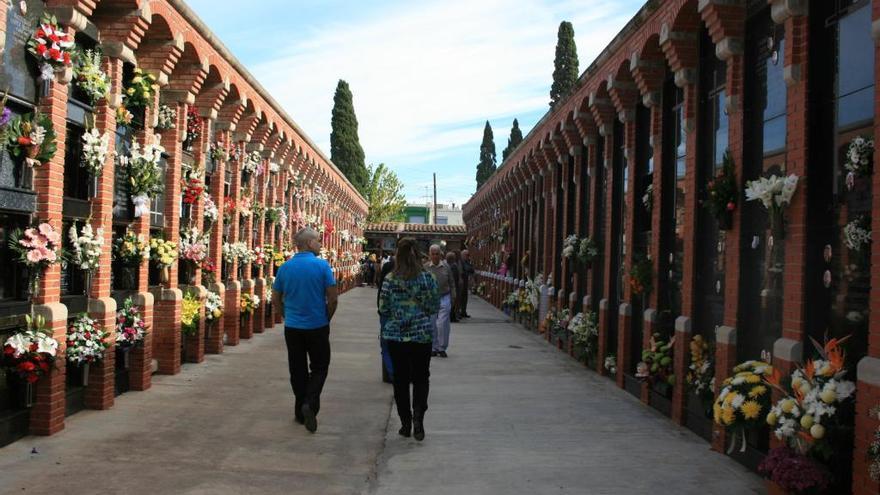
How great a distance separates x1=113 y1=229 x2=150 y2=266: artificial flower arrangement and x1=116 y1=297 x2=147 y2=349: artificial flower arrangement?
473 mm

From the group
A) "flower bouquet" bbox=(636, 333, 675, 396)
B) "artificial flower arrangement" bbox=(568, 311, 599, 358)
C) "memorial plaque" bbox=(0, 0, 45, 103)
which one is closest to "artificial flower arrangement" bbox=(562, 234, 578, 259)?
"artificial flower arrangement" bbox=(568, 311, 599, 358)

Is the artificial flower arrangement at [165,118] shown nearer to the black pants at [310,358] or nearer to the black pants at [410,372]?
the black pants at [310,358]

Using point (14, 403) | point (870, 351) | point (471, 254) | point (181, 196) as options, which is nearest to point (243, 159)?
point (181, 196)

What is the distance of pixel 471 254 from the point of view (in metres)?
39.1

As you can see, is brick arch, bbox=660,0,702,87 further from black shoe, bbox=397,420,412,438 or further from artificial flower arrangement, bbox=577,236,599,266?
black shoe, bbox=397,420,412,438

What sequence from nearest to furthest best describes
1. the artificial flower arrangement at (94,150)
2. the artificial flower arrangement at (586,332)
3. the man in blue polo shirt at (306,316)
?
the man in blue polo shirt at (306,316) → the artificial flower arrangement at (94,150) → the artificial flower arrangement at (586,332)

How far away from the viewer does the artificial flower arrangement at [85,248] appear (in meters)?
7.79

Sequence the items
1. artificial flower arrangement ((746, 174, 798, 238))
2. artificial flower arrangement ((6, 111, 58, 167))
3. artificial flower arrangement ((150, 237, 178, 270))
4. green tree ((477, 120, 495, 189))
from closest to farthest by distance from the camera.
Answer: artificial flower arrangement ((746, 174, 798, 238)) < artificial flower arrangement ((6, 111, 58, 167)) < artificial flower arrangement ((150, 237, 178, 270)) < green tree ((477, 120, 495, 189))

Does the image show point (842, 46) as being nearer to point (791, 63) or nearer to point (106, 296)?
point (791, 63)

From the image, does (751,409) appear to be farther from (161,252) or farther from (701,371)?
(161,252)

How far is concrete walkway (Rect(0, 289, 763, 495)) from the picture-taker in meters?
5.84

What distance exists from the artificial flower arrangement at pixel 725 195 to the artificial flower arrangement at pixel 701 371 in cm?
131

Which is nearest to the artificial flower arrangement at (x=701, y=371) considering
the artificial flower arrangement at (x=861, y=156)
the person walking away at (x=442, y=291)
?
the artificial flower arrangement at (x=861, y=156)

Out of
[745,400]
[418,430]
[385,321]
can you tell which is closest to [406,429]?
[418,430]
